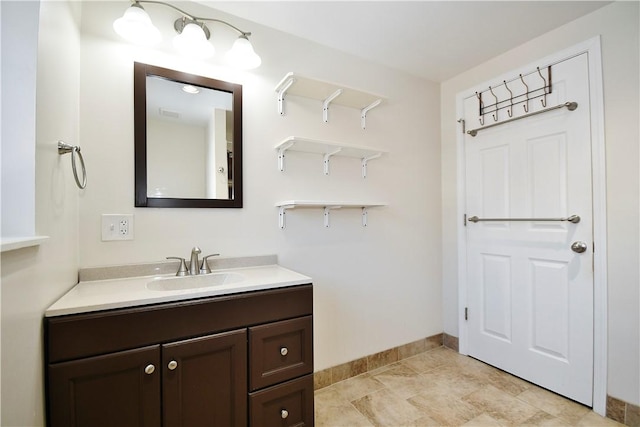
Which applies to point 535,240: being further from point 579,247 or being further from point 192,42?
point 192,42

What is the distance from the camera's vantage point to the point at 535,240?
1957 millimetres

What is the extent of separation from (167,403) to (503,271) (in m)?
2.21

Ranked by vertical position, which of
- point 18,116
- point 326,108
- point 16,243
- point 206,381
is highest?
point 326,108

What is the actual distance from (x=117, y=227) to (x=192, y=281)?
1.44 feet

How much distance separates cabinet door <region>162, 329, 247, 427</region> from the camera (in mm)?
1066

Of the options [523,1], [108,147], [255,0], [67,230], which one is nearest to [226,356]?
[67,230]

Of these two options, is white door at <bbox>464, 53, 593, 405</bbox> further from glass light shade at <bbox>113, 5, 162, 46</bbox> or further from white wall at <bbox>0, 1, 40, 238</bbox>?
white wall at <bbox>0, 1, 40, 238</bbox>

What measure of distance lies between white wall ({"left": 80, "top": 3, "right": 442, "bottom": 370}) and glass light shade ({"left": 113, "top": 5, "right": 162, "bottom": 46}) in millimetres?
95

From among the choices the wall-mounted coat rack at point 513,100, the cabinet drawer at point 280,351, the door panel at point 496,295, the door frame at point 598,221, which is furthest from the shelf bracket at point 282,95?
the door panel at point 496,295

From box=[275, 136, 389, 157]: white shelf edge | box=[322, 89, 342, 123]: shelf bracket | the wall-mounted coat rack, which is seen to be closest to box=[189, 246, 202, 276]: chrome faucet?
box=[275, 136, 389, 157]: white shelf edge

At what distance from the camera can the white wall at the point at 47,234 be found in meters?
0.73

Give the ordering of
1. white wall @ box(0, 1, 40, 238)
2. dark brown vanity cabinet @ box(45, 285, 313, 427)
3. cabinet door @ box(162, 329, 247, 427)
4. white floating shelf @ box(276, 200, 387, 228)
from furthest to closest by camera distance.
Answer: white floating shelf @ box(276, 200, 387, 228)
cabinet door @ box(162, 329, 247, 427)
dark brown vanity cabinet @ box(45, 285, 313, 427)
white wall @ box(0, 1, 40, 238)

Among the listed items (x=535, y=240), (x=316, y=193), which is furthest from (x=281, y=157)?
(x=535, y=240)

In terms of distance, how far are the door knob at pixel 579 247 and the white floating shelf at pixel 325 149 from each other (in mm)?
1319
